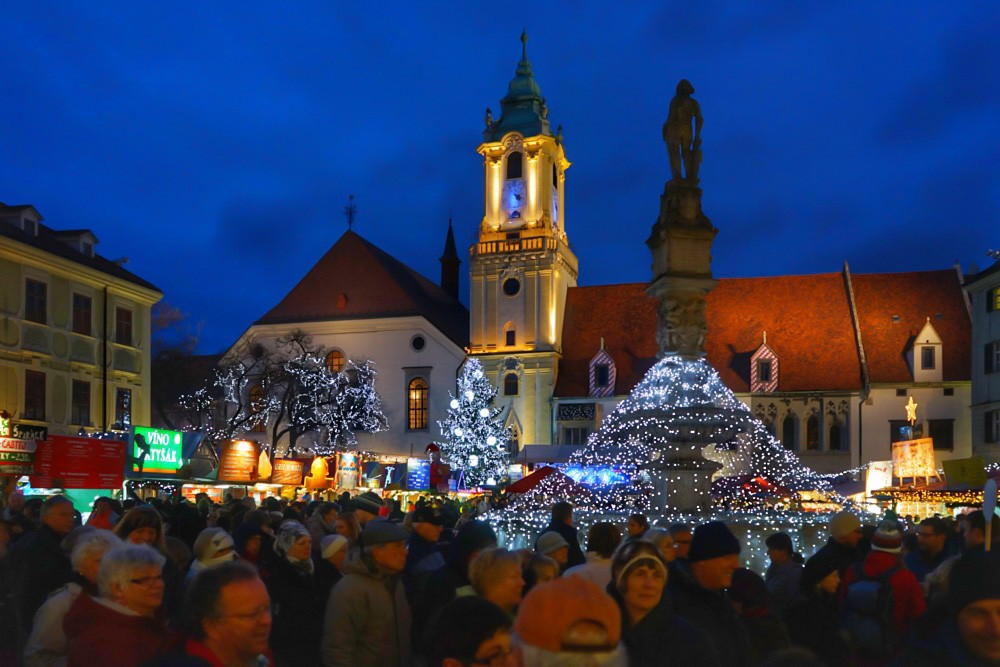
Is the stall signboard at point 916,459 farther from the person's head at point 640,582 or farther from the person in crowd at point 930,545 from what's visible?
the person's head at point 640,582

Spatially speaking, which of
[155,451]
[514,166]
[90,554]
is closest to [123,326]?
[155,451]

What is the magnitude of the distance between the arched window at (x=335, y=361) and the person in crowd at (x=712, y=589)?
50.0 m

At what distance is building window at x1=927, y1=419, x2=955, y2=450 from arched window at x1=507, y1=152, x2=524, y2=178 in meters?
22.7

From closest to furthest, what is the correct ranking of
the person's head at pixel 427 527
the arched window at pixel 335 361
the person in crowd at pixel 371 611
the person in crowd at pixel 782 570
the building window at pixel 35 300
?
the person in crowd at pixel 371 611, the person's head at pixel 427 527, the person in crowd at pixel 782 570, the building window at pixel 35 300, the arched window at pixel 335 361

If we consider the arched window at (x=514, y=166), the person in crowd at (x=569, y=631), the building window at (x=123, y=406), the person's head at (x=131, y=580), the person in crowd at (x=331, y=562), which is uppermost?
the arched window at (x=514, y=166)

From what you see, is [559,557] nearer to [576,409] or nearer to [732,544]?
[732,544]

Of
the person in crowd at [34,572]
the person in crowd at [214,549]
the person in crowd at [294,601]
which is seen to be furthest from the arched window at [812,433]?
the person in crowd at [214,549]

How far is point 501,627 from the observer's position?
10.8 feet

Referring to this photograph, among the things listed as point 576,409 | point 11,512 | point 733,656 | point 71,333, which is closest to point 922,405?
point 576,409

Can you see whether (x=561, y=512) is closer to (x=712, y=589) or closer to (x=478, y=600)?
(x=712, y=589)

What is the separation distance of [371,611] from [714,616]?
1.82m

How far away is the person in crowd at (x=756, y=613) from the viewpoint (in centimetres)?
541

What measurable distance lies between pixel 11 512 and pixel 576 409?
131 feet

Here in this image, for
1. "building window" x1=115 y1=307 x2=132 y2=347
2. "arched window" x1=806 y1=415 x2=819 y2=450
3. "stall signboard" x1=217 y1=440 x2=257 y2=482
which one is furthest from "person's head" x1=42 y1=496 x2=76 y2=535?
"arched window" x1=806 y1=415 x2=819 y2=450
